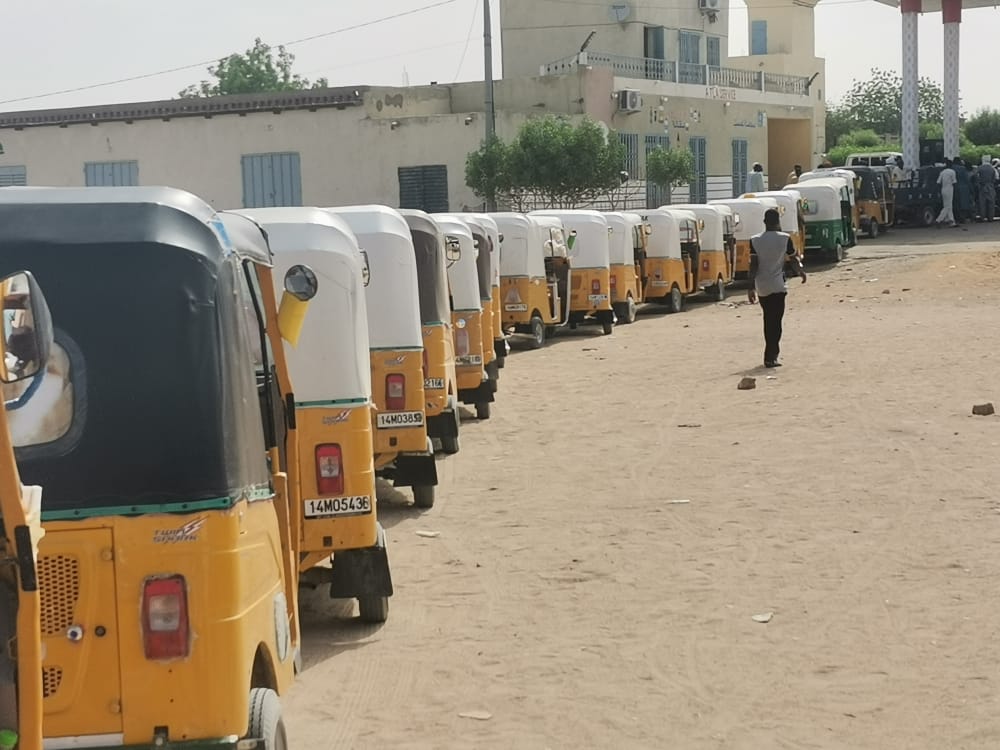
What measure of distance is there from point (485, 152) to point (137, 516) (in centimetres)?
4232

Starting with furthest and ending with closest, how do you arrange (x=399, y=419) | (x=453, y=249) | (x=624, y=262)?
(x=624, y=262) < (x=453, y=249) < (x=399, y=419)

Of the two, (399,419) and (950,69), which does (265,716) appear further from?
(950,69)

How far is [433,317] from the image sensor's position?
13.0 metres

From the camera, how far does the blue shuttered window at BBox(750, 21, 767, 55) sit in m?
76.2

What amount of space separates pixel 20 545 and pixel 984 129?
11679 centimetres

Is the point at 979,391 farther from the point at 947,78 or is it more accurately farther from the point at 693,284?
the point at 947,78

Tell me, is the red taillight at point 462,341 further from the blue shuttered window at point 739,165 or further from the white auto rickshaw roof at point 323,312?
the blue shuttered window at point 739,165

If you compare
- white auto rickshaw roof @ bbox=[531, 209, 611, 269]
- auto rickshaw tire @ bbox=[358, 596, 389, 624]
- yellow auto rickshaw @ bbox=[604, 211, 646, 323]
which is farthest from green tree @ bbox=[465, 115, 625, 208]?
auto rickshaw tire @ bbox=[358, 596, 389, 624]

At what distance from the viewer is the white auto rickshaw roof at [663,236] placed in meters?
29.6

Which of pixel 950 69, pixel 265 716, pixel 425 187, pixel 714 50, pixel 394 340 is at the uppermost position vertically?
pixel 714 50

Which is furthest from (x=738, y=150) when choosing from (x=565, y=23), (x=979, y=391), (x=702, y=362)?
(x=979, y=391)

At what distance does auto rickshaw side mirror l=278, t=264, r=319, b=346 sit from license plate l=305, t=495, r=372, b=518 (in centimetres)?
215

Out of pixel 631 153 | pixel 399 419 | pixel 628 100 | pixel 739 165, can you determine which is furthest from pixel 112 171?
pixel 399 419

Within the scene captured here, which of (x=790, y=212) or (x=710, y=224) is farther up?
(x=790, y=212)
